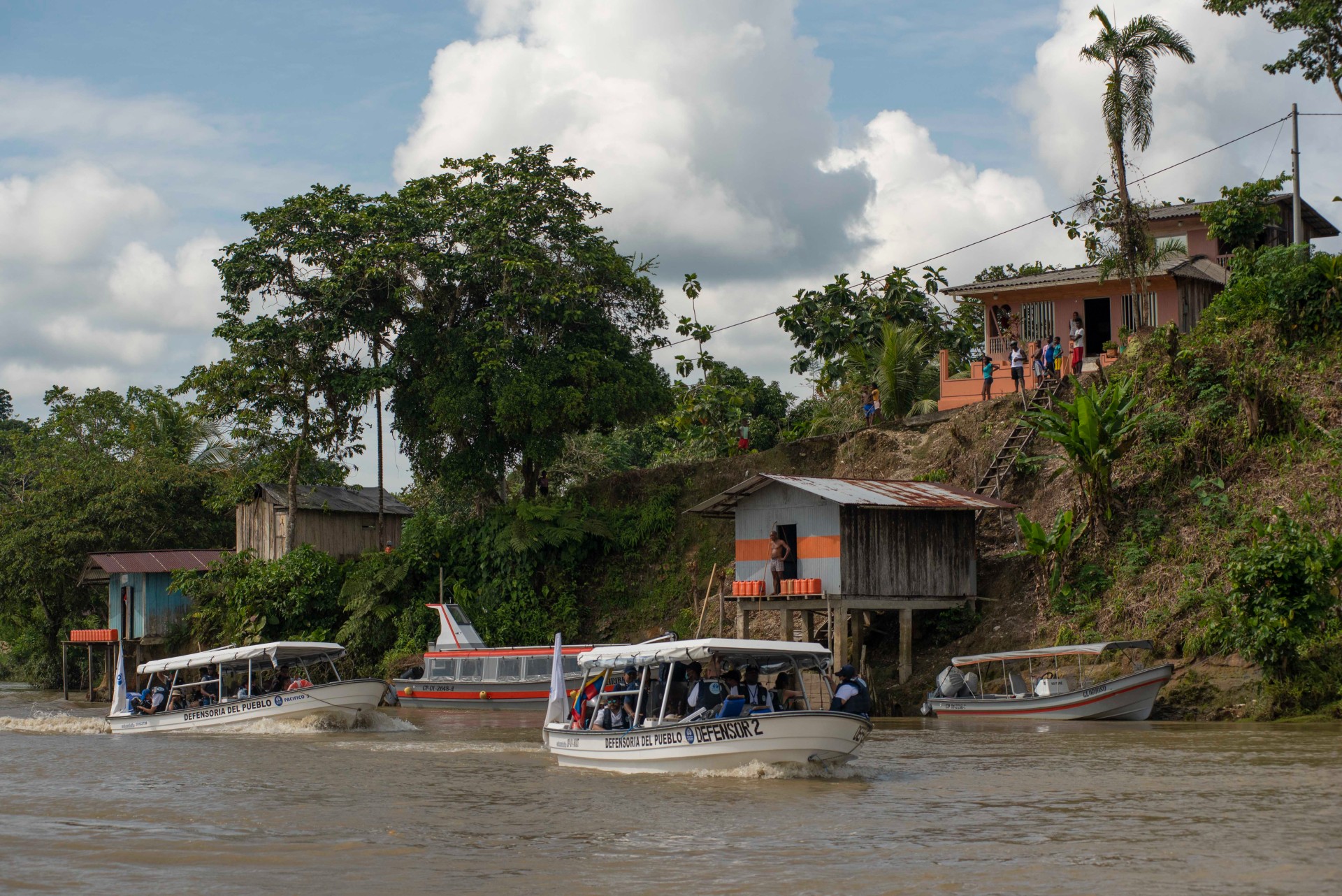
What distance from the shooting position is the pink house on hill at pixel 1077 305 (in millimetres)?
35219

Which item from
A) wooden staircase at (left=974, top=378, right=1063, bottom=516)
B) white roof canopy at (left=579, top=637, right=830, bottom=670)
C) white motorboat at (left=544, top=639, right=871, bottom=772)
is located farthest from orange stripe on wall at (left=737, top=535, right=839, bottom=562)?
white roof canopy at (left=579, top=637, right=830, bottom=670)

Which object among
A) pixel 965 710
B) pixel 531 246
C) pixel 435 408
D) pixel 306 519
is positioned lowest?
pixel 965 710

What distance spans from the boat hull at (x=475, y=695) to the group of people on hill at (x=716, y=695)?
1341 centimetres

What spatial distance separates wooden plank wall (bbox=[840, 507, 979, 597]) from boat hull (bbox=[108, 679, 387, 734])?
10.9m

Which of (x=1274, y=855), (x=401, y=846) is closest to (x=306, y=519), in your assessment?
(x=401, y=846)

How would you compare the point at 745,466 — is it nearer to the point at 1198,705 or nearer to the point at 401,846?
the point at 1198,705

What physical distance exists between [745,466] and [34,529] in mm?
26064

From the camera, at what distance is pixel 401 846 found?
13.3 metres

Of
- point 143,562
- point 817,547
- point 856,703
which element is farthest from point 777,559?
point 143,562

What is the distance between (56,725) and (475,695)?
10.4 m

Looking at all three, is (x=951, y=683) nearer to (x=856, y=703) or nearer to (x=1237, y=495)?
(x=1237, y=495)

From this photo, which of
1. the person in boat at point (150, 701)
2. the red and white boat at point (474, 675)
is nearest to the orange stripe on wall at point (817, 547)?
the red and white boat at point (474, 675)

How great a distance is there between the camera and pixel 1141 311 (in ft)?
114

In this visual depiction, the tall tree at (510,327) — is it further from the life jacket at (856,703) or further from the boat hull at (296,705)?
the life jacket at (856,703)
